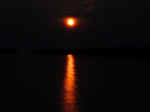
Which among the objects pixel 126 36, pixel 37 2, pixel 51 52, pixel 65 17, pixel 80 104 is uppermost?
pixel 37 2

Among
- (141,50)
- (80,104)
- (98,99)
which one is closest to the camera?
(80,104)

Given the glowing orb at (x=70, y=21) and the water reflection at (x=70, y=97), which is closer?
the water reflection at (x=70, y=97)

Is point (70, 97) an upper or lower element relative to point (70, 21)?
lower

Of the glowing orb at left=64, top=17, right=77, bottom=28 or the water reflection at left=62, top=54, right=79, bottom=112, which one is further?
the glowing orb at left=64, top=17, right=77, bottom=28

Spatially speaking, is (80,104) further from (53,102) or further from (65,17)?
(65,17)

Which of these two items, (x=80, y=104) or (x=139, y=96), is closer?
(x=80, y=104)

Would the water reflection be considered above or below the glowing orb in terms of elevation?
below

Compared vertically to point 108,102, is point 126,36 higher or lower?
higher

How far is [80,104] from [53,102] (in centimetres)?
13

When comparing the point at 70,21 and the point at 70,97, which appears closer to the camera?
the point at 70,97

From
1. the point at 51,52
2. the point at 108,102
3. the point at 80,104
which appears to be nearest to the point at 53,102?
the point at 80,104

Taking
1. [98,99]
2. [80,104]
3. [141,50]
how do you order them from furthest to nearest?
[141,50], [98,99], [80,104]

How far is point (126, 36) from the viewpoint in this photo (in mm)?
4934

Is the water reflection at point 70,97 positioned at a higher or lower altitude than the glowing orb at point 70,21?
lower
